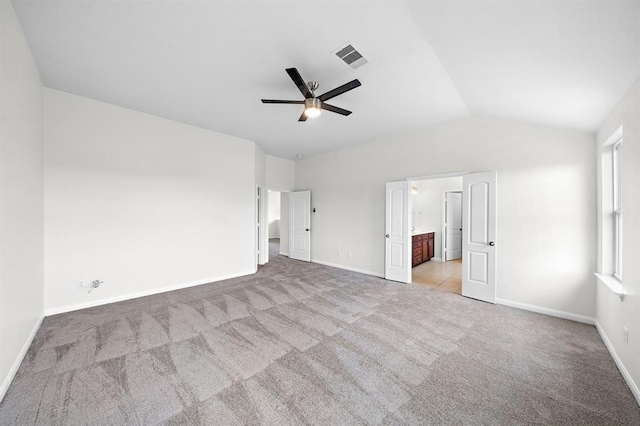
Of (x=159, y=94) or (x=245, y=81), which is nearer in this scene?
(x=245, y=81)

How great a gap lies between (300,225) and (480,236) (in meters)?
4.21

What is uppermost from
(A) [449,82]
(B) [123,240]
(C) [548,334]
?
(A) [449,82]

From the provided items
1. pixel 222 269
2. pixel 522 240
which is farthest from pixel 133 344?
pixel 522 240

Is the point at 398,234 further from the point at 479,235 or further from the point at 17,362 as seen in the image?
the point at 17,362

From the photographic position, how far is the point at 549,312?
3.22m

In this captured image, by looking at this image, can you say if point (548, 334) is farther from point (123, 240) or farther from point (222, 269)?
point (123, 240)

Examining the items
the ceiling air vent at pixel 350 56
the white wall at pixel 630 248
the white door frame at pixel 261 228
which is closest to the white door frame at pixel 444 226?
the white wall at pixel 630 248

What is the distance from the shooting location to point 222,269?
4.76m

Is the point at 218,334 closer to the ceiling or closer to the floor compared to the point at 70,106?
→ closer to the floor

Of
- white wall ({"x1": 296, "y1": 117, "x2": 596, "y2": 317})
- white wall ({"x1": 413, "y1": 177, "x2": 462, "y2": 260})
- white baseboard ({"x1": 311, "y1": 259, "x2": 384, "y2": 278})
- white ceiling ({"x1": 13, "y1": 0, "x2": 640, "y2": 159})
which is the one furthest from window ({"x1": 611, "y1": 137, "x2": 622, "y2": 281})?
white wall ({"x1": 413, "y1": 177, "x2": 462, "y2": 260})

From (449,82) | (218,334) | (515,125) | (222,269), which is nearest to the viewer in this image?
(218,334)

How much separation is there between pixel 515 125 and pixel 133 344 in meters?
5.59

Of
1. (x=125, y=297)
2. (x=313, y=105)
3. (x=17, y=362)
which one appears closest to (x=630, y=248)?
(x=313, y=105)

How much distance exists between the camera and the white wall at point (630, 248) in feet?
6.08
